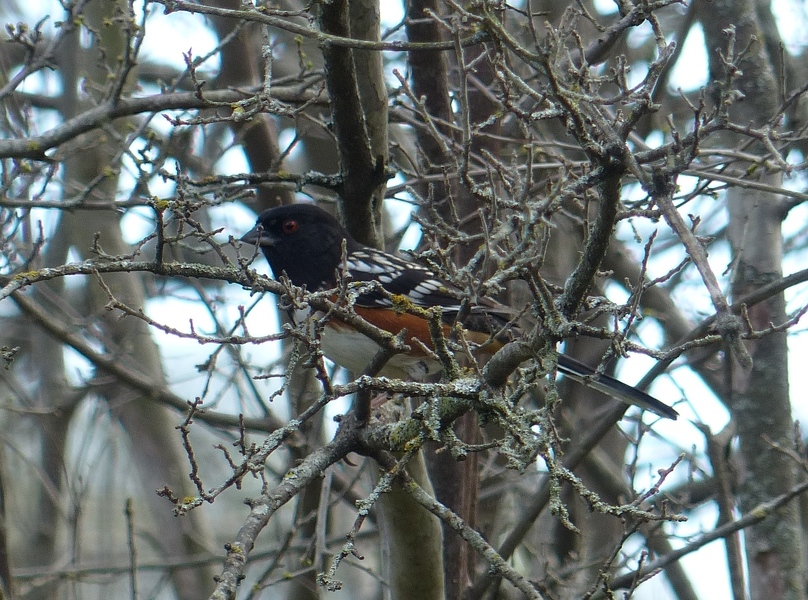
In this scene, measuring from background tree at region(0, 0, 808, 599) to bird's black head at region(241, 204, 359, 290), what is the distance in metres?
0.15

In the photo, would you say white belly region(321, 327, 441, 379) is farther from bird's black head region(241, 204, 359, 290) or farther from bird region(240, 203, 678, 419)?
bird's black head region(241, 204, 359, 290)

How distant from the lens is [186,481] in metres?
5.12

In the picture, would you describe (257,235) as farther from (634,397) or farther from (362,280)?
(634,397)

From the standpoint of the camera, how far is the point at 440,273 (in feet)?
6.61

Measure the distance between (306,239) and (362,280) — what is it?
59 cm

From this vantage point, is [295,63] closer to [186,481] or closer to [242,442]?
[186,481]

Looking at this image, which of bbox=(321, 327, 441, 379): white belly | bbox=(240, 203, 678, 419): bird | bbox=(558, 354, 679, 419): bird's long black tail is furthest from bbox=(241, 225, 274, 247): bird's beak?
bbox=(558, 354, 679, 419): bird's long black tail

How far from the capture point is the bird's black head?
4016mm

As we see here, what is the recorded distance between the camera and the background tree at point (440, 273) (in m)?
1.92

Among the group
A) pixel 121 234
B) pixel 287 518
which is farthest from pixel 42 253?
pixel 287 518

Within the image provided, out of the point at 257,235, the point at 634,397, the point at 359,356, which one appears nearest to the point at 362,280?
the point at 359,356

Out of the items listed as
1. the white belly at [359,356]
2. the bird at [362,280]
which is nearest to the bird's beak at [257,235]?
the bird at [362,280]

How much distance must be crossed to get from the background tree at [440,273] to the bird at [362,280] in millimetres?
141

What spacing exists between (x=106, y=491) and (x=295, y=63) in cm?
305
